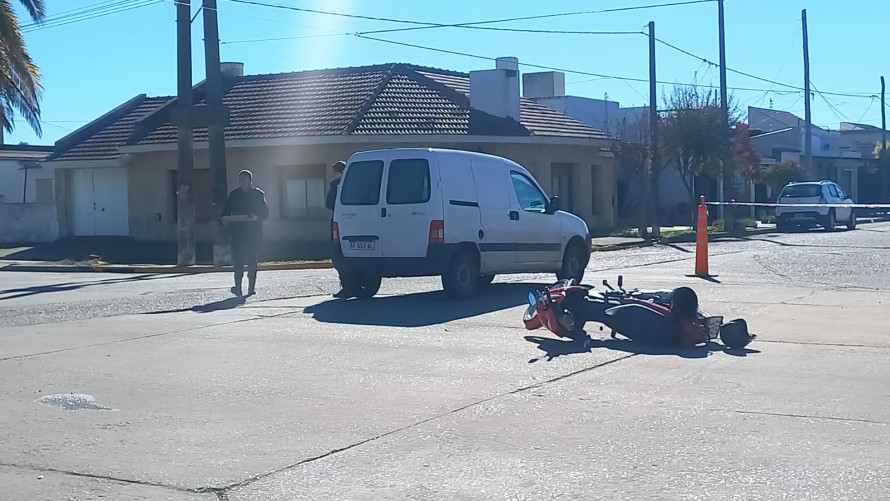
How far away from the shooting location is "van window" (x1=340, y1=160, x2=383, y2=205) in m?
14.5

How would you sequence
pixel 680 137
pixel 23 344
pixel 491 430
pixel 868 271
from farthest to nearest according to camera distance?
1. pixel 680 137
2. pixel 868 271
3. pixel 23 344
4. pixel 491 430

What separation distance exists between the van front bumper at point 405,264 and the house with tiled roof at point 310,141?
1350 cm

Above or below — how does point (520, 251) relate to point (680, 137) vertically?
below

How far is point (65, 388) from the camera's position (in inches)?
349

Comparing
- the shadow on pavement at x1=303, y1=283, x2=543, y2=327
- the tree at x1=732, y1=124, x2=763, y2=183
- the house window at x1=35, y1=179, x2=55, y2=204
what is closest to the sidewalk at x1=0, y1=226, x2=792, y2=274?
the tree at x1=732, y1=124, x2=763, y2=183

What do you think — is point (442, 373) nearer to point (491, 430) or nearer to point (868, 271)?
point (491, 430)

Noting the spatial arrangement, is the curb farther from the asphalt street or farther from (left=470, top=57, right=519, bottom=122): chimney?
(left=470, top=57, right=519, bottom=122): chimney

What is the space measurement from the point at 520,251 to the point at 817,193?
2213 centimetres

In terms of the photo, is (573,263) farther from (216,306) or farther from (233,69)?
(233,69)

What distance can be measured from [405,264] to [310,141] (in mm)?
14701

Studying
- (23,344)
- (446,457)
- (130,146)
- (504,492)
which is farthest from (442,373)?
(130,146)

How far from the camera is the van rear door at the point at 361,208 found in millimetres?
14406

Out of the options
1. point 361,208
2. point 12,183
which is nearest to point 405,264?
point 361,208

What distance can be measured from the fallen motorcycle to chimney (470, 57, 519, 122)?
67.3ft
